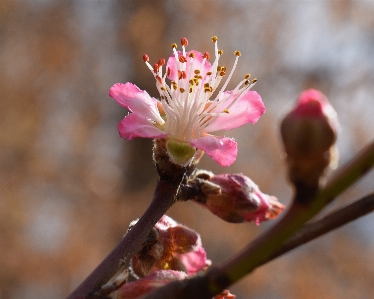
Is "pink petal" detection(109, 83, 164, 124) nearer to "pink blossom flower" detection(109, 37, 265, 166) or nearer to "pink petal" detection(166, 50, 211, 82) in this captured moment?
"pink blossom flower" detection(109, 37, 265, 166)

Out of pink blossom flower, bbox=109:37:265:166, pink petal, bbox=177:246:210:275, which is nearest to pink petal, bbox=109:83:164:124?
pink blossom flower, bbox=109:37:265:166

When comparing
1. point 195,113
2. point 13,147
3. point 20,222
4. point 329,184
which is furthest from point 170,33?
point 329,184

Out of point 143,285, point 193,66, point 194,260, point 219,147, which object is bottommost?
point 194,260

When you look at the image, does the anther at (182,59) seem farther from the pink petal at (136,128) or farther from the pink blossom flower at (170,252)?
the pink blossom flower at (170,252)

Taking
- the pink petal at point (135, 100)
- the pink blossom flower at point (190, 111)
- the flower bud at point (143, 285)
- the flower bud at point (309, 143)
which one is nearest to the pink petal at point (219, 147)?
the pink blossom flower at point (190, 111)

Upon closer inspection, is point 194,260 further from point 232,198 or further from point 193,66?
point 193,66

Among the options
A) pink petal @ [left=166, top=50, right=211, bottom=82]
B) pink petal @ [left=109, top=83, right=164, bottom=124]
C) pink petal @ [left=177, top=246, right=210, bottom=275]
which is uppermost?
pink petal @ [left=166, top=50, right=211, bottom=82]

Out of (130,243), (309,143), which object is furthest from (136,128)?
(309,143)
